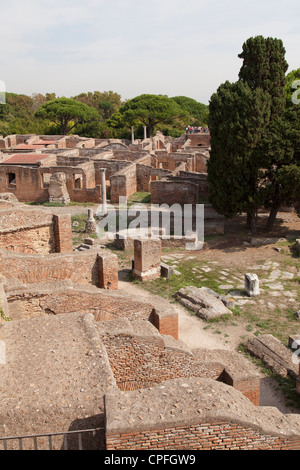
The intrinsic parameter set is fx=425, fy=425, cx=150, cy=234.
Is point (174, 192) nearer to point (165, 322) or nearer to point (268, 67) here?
point (268, 67)

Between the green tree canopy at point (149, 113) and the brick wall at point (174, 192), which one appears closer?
the brick wall at point (174, 192)

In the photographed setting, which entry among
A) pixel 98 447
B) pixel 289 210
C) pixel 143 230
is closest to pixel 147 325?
pixel 98 447

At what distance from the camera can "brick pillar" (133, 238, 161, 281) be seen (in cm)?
1520

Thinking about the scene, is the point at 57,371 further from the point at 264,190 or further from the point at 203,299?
the point at 264,190

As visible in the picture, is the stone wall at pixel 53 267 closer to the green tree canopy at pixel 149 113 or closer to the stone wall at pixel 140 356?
the stone wall at pixel 140 356

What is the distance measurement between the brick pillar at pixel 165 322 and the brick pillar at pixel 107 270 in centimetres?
233

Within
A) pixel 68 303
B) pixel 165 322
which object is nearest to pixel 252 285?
pixel 165 322

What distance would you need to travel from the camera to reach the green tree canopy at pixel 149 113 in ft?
170

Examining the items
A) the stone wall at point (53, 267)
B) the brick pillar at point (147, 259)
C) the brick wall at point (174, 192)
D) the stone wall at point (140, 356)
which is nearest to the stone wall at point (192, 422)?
the stone wall at point (140, 356)

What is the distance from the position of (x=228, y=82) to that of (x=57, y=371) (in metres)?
16.7

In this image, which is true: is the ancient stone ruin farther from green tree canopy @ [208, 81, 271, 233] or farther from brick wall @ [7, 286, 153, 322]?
green tree canopy @ [208, 81, 271, 233]

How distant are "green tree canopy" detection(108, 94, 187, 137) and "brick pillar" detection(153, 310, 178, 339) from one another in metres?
43.5

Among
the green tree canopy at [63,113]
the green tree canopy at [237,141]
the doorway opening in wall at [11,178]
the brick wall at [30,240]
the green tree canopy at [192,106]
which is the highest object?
the green tree canopy at [192,106]

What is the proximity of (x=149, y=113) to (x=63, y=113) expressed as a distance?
1165 cm
